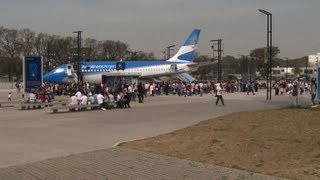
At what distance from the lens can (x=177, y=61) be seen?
7425cm

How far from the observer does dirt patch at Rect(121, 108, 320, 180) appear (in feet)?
34.5

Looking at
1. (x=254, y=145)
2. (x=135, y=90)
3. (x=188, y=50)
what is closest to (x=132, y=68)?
(x=188, y=50)

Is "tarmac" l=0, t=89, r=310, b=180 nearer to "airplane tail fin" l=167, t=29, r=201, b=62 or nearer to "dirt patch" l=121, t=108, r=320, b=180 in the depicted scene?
"dirt patch" l=121, t=108, r=320, b=180

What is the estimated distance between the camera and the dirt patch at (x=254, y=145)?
10516mm

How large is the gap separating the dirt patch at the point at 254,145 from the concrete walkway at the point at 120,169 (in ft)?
1.55

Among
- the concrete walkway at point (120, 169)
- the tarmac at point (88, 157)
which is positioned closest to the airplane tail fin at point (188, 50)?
the tarmac at point (88, 157)

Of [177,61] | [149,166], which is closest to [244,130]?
[149,166]

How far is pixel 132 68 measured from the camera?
222 feet

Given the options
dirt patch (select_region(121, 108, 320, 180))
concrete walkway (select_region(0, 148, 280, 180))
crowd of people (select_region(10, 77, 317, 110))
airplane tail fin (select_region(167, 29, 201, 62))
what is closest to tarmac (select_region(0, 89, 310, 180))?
concrete walkway (select_region(0, 148, 280, 180))

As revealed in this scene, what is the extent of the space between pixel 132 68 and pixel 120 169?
5721 centimetres

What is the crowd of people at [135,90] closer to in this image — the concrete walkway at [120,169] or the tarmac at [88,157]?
the tarmac at [88,157]

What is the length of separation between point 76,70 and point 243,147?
4955 cm

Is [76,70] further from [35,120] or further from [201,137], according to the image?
[201,137]

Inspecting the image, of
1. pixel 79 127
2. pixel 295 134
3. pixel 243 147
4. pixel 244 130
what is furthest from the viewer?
pixel 79 127
